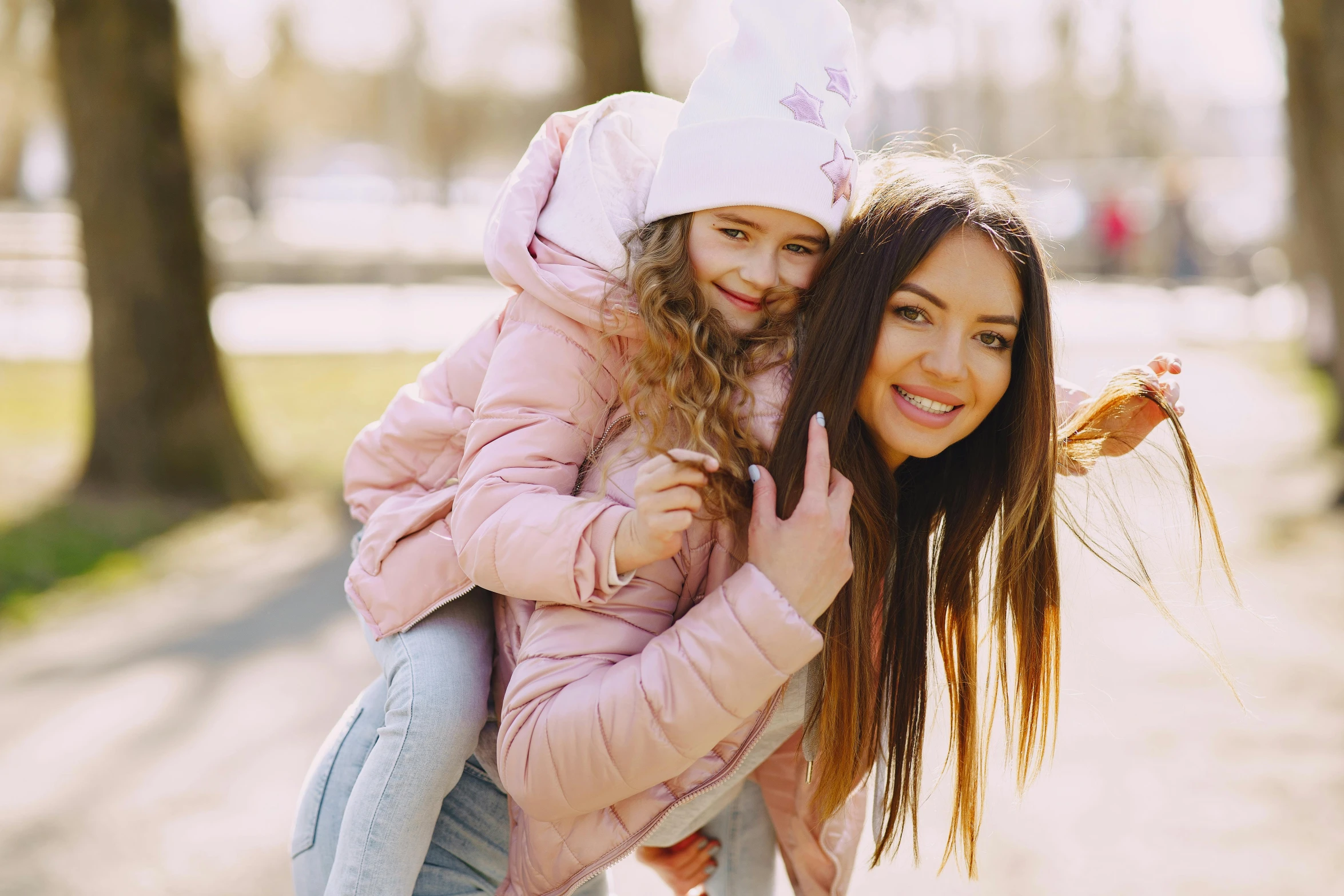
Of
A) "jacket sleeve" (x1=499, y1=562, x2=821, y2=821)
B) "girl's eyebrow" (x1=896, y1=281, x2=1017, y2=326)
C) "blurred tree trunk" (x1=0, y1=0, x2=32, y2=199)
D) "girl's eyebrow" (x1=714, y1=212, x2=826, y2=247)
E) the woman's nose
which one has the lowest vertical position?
"jacket sleeve" (x1=499, y1=562, x2=821, y2=821)

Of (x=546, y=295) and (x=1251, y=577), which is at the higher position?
(x=546, y=295)

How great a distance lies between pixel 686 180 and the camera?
2.03 metres

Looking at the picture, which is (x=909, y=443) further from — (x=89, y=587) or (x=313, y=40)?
(x=313, y=40)

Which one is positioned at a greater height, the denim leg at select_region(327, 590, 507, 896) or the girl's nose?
the girl's nose

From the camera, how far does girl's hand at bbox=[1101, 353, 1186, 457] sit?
2156 millimetres

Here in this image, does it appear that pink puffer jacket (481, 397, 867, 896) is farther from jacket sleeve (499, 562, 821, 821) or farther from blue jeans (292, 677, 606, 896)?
blue jeans (292, 677, 606, 896)

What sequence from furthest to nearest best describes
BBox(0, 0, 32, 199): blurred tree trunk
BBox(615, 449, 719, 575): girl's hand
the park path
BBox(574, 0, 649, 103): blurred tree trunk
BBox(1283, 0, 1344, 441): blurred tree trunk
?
BBox(0, 0, 32, 199): blurred tree trunk < BBox(574, 0, 649, 103): blurred tree trunk < BBox(1283, 0, 1344, 441): blurred tree trunk < the park path < BBox(615, 449, 719, 575): girl's hand

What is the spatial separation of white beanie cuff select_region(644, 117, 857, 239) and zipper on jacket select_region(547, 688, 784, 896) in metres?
0.76

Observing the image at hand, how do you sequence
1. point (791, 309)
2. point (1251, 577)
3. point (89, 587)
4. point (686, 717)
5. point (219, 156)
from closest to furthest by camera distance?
point (686, 717) < point (791, 309) < point (89, 587) < point (1251, 577) < point (219, 156)

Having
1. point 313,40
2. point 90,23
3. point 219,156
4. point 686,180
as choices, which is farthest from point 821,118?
point 219,156

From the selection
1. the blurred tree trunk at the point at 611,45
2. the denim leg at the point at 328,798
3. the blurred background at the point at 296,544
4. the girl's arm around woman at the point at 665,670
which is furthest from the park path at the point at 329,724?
the blurred tree trunk at the point at 611,45

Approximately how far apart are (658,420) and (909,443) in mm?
382

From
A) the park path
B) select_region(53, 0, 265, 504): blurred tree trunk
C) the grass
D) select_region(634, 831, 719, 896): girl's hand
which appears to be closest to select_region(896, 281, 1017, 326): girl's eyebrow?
the park path

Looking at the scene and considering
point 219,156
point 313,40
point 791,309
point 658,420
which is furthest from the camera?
point 219,156
